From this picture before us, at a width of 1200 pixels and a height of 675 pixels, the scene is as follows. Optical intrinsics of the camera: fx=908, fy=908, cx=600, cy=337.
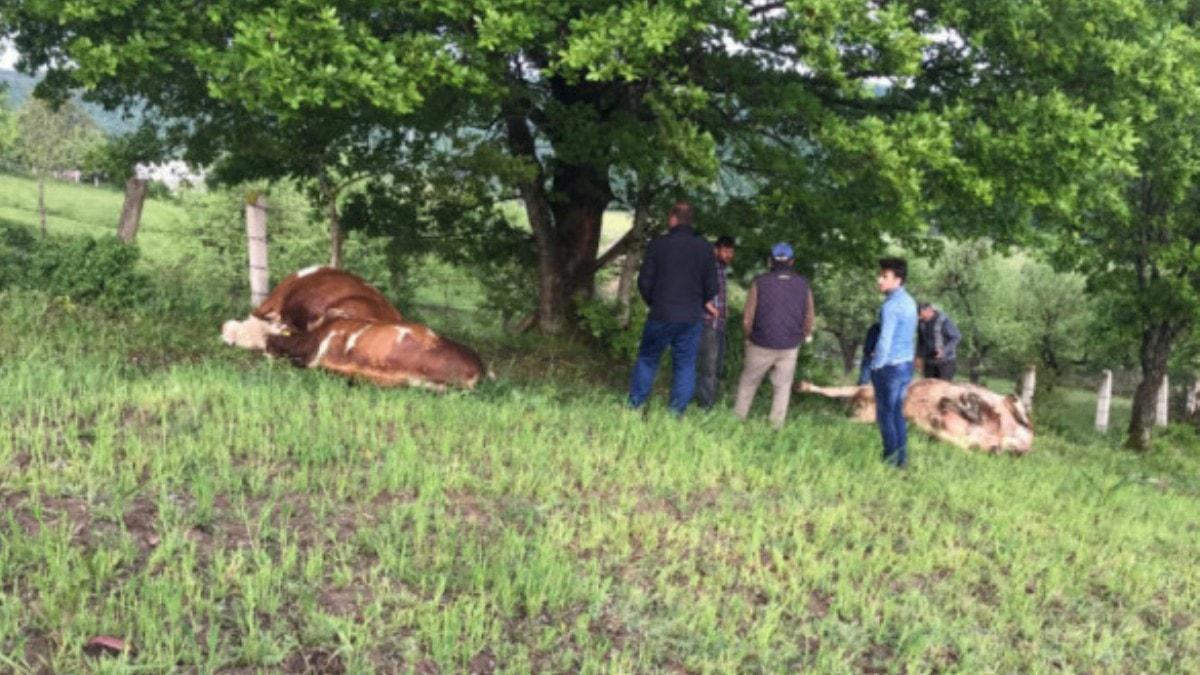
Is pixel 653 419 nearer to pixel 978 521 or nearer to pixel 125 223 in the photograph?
pixel 978 521

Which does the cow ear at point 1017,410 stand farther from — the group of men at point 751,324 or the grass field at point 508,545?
the grass field at point 508,545

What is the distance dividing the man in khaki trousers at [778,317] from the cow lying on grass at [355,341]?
289 centimetres

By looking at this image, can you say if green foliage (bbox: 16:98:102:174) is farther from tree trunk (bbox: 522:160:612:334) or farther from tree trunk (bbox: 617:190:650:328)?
tree trunk (bbox: 617:190:650:328)

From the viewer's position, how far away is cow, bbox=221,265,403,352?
34.0 feet

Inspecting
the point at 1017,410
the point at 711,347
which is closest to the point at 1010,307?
the point at 1017,410

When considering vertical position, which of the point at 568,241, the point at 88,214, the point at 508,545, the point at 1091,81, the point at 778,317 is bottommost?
the point at 508,545

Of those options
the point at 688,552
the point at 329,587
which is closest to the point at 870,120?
the point at 688,552

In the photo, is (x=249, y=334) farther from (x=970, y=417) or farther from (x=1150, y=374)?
(x=1150, y=374)

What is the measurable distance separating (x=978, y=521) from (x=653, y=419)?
2.85m

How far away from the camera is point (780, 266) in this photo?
9.59 m

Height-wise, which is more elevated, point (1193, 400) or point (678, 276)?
point (678, 276)

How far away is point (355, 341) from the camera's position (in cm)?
895

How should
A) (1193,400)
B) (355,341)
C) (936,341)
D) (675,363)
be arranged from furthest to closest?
(1193,400)
(936,341)
(675,363)
(355,341)

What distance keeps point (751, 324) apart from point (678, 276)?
4.00 feet
